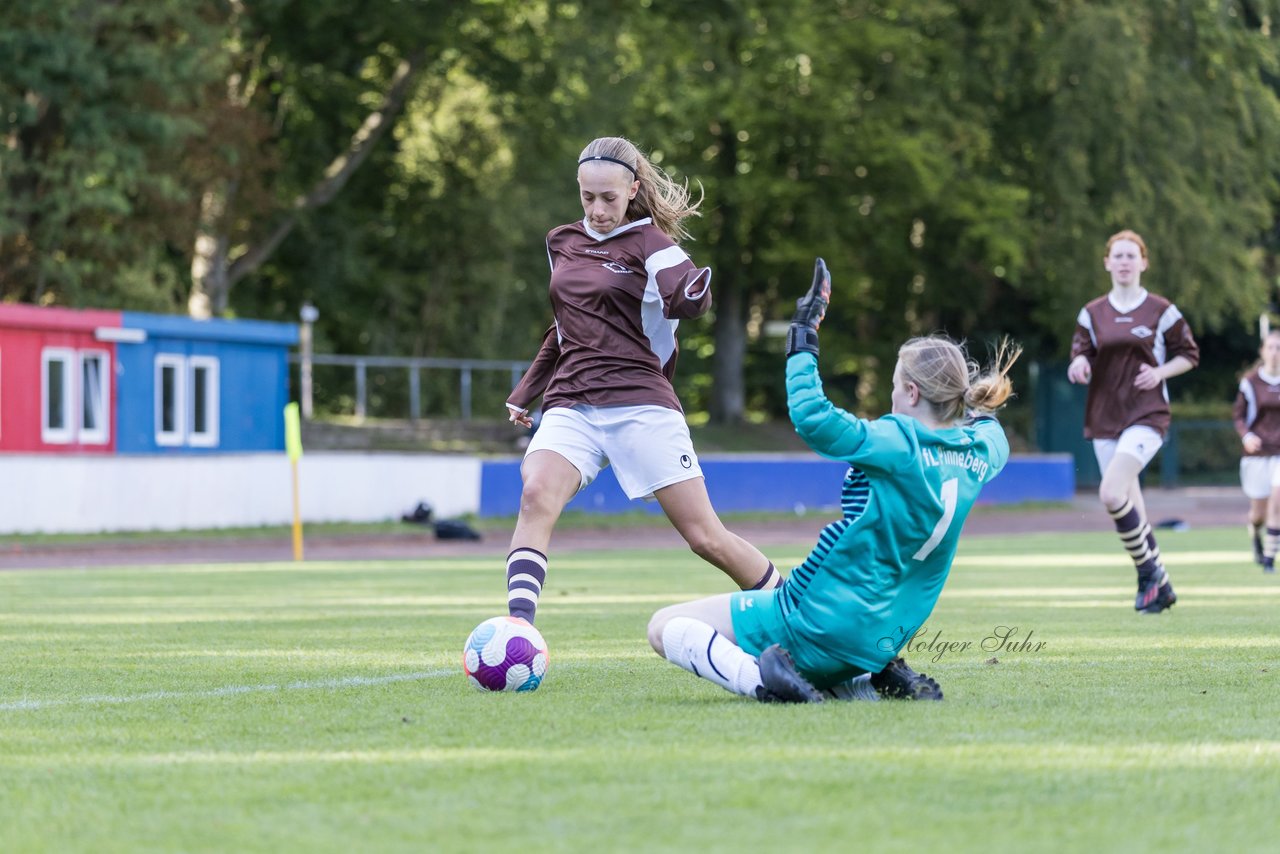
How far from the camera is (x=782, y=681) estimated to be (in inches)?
226

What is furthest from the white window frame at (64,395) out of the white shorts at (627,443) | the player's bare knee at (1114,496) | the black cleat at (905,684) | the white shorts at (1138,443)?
the black cleat at (905,684)

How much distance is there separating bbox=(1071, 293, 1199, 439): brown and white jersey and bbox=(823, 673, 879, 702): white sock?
5.84m

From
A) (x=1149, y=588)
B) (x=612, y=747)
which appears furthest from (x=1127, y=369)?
(x=612, y=747)

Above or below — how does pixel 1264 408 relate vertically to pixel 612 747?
above

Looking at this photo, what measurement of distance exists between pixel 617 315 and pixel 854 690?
1.89 metres

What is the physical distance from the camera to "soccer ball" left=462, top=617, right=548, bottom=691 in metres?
6.34

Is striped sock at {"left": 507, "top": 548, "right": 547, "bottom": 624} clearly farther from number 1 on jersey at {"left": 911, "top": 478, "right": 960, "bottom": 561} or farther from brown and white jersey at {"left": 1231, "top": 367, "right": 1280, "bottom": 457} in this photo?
brown and white jersey at {"left": 1231, "top": 367, "right": 1280, "bottom": 457}

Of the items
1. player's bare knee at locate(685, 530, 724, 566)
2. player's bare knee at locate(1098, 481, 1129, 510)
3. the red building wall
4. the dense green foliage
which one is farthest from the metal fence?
player's bare knee at locate(685, 530, 724, 566)

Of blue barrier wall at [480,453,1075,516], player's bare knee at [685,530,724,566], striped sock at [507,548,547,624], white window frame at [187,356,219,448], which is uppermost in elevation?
player's bare knee at [685,530,724,566]

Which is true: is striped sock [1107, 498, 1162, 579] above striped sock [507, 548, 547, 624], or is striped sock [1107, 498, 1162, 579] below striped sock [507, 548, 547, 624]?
below

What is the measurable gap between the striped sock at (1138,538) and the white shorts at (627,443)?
15.0 ft

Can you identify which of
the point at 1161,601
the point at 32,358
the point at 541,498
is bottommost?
the point at 1161,601

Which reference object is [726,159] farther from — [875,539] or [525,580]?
[875,539]

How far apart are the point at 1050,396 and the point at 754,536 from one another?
19762mm
